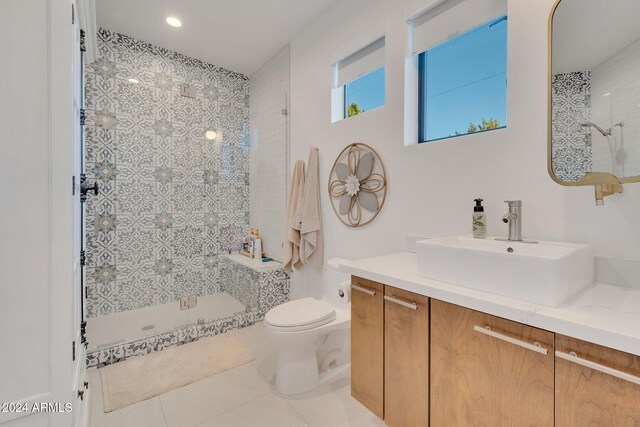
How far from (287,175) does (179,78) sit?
156 cm

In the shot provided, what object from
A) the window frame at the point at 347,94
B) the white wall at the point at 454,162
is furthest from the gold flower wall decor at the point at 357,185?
the window frame at the point at 347,94

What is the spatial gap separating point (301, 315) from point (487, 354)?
1.11 metres

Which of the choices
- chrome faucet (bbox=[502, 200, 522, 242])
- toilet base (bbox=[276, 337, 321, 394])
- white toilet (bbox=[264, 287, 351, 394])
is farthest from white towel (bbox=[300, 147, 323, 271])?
chrome faucet (bbox=[502, 200, 522, 242])

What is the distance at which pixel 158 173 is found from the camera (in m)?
2.95

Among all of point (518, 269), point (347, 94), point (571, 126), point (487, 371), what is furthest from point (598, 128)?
point (347, 94)

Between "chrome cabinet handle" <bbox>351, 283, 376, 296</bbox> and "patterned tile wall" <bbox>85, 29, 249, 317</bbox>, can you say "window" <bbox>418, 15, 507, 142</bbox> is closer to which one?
"chrome cabinet handle" <bbox>351, 283, 376, 296</bbox>

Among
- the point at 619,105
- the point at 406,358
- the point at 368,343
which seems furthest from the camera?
the point at 368,343

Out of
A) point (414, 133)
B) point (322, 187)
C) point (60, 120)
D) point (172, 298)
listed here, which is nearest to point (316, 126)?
point (322, 187)

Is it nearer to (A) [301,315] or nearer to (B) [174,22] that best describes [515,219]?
(A) [301,315]

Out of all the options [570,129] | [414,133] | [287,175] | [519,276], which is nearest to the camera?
[519,276]

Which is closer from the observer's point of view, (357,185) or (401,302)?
(401,302)

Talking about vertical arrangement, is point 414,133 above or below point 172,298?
above

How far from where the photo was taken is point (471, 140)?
60.1 inches

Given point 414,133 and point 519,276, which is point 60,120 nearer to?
point 519,276
